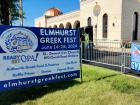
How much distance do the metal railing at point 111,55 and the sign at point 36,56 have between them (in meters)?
3.41

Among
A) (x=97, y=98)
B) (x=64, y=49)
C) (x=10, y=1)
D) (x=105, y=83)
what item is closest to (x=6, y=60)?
(x=64, y=49)

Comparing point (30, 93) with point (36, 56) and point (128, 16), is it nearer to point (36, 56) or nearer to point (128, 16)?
point (36, 56)

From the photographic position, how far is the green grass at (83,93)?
7133mm

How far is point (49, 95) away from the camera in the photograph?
25.7 feet

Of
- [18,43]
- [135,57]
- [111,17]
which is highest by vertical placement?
[111,17]

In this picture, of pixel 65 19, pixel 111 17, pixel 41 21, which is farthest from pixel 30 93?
pixel 41 21

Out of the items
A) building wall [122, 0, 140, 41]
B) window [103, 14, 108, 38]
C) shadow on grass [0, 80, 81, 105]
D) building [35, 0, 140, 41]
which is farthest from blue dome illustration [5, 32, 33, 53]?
window [103, 14, 108, 38]

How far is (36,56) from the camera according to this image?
8109mm

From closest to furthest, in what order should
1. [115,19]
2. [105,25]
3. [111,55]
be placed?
[111,55]
[115,19]
[105,25]

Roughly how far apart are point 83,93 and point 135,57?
3660 mm

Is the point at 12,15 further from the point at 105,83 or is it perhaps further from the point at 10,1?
the point at 105,83

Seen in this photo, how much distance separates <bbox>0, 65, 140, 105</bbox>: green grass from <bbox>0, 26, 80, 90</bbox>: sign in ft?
1.18

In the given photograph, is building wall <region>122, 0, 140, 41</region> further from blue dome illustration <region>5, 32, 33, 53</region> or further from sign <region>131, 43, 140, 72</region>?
blue dome illustration <region>5, 32, 33, 53</region>

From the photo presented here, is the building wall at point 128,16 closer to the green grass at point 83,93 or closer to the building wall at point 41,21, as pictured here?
the green grass at point 83,93
